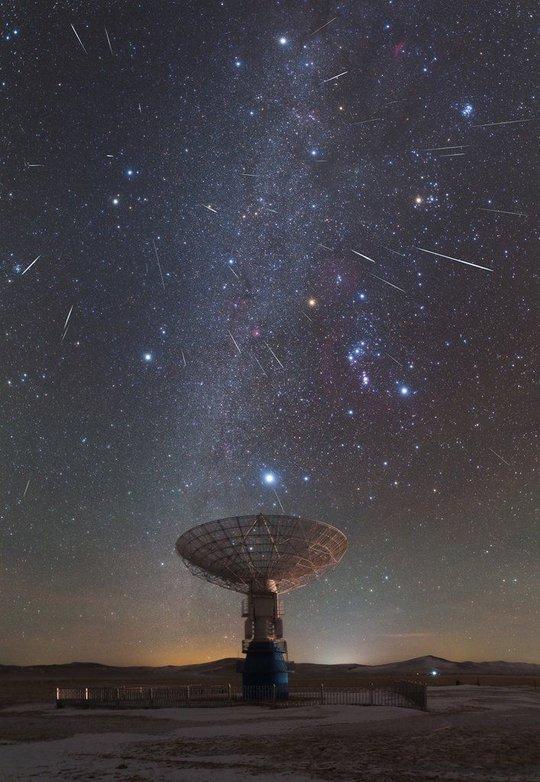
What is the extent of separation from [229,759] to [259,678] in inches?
852

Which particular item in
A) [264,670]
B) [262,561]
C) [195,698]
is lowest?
[195,698]

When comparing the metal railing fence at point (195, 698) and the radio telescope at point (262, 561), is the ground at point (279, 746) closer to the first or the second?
the metal railing fence at point (195, 698)

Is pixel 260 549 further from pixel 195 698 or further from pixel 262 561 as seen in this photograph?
pixel 195 698

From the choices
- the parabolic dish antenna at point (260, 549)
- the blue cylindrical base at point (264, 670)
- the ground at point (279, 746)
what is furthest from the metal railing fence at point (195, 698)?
the parabolic dish antenna at point (260, 549)

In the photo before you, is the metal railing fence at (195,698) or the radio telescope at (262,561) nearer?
the metal railing fence at (195,698)

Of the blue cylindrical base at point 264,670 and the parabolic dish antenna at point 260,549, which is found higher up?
the parabolic dish antenna at point 260,549

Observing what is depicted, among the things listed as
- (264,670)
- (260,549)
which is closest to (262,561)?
(260,549)

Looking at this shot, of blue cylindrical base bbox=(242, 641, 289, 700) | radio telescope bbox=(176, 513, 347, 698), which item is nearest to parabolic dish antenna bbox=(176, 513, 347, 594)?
radio telescope bbox=(176, 513, 347, 698)

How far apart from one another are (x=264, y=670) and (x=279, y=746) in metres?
19.6

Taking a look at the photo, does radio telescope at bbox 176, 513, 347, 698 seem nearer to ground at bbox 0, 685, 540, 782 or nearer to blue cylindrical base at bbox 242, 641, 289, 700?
blue cylindrical base at bbox 242, 641, 289, 700

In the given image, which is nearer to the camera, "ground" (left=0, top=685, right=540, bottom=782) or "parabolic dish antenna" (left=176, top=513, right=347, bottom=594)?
"ground" (left=0, top=685, right=540, bottom=782)

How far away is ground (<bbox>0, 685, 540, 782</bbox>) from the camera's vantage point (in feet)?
41.6

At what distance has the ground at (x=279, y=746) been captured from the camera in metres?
12.7

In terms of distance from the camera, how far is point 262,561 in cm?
3609
